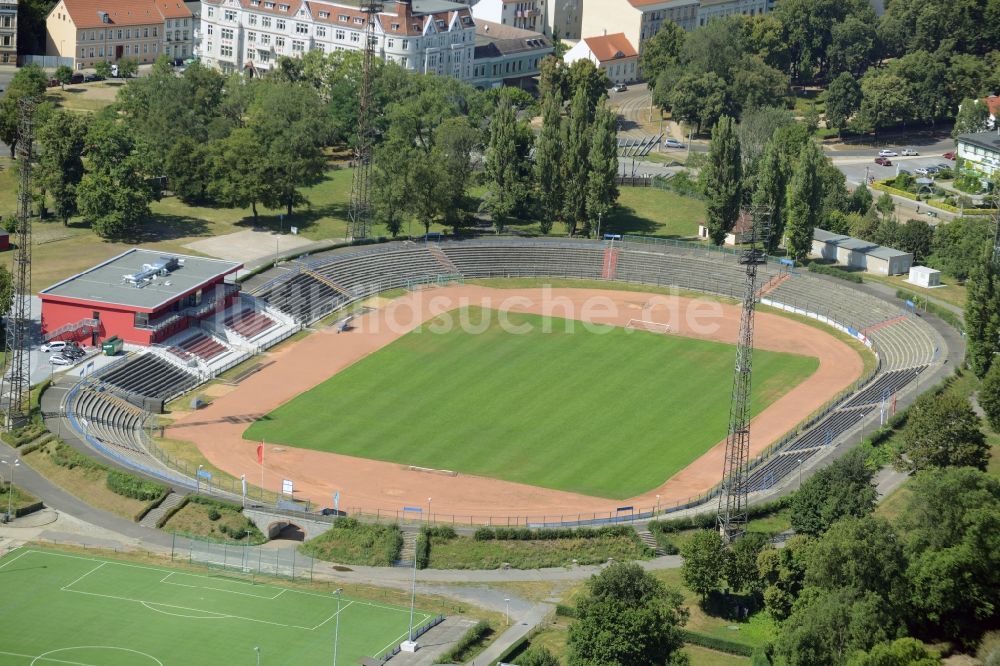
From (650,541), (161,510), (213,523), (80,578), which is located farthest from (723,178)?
(80,578)

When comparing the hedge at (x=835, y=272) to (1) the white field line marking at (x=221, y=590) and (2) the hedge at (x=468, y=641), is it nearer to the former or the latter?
(2) the hedge at (x=468, y=641)

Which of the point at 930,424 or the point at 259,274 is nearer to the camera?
the point at 930,424

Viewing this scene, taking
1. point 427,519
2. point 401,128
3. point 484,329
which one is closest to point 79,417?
point 427,519

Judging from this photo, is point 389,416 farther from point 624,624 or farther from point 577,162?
point 577,162

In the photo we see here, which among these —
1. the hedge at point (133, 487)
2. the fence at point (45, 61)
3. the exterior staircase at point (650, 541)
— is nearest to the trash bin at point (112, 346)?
the hedge at point (133, 487)

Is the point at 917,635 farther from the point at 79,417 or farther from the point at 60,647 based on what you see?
the point at 79,417

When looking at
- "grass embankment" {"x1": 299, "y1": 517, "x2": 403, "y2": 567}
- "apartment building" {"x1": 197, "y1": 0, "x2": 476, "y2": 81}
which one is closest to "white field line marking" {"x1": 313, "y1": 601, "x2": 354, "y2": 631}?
"grass embankment" {"x1": 299, "y1": 517, "x2": 403, "y2": 567}
